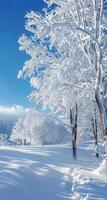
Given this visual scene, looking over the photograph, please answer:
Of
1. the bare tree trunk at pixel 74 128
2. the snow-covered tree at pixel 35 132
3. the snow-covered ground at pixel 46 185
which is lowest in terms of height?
the snow-covered ground at pixel 46 185

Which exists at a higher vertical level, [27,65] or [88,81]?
[27,65]

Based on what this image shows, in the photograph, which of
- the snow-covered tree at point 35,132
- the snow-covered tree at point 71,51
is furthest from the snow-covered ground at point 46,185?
the snow-covered tree at point 35,132

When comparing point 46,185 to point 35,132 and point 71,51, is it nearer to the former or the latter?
point 71,51

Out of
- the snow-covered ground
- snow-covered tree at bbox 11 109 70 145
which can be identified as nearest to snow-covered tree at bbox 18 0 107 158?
the snow-covered ground

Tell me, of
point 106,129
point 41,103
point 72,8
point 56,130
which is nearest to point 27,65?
point 41,103

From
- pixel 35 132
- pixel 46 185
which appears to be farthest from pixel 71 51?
pixel 35 132

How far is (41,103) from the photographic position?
23.5 meters

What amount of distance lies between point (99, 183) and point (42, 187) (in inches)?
120

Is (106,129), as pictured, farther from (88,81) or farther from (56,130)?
(56,130)

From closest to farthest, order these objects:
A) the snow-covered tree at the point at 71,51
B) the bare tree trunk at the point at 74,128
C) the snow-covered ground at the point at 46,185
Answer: the snow-covered ground at the point at 46,185 → the snow-covered tree at the point at 71,51 → the bare tree trunk at the point at 74,128

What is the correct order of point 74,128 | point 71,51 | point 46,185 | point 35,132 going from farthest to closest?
1. point 35,132
2. point 74,128
3. point 71,51
4. point 46,185

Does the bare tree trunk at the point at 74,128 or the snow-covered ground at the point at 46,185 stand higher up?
the bare tree trunk at the point at 74,128

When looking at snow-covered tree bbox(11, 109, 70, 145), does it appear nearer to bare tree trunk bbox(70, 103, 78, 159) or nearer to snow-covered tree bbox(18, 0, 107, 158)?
bare tree trunk bbox(70, 103, 78, 159)

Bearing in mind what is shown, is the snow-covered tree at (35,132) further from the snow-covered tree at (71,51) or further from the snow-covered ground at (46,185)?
the snow-covered ground at (46,185)
